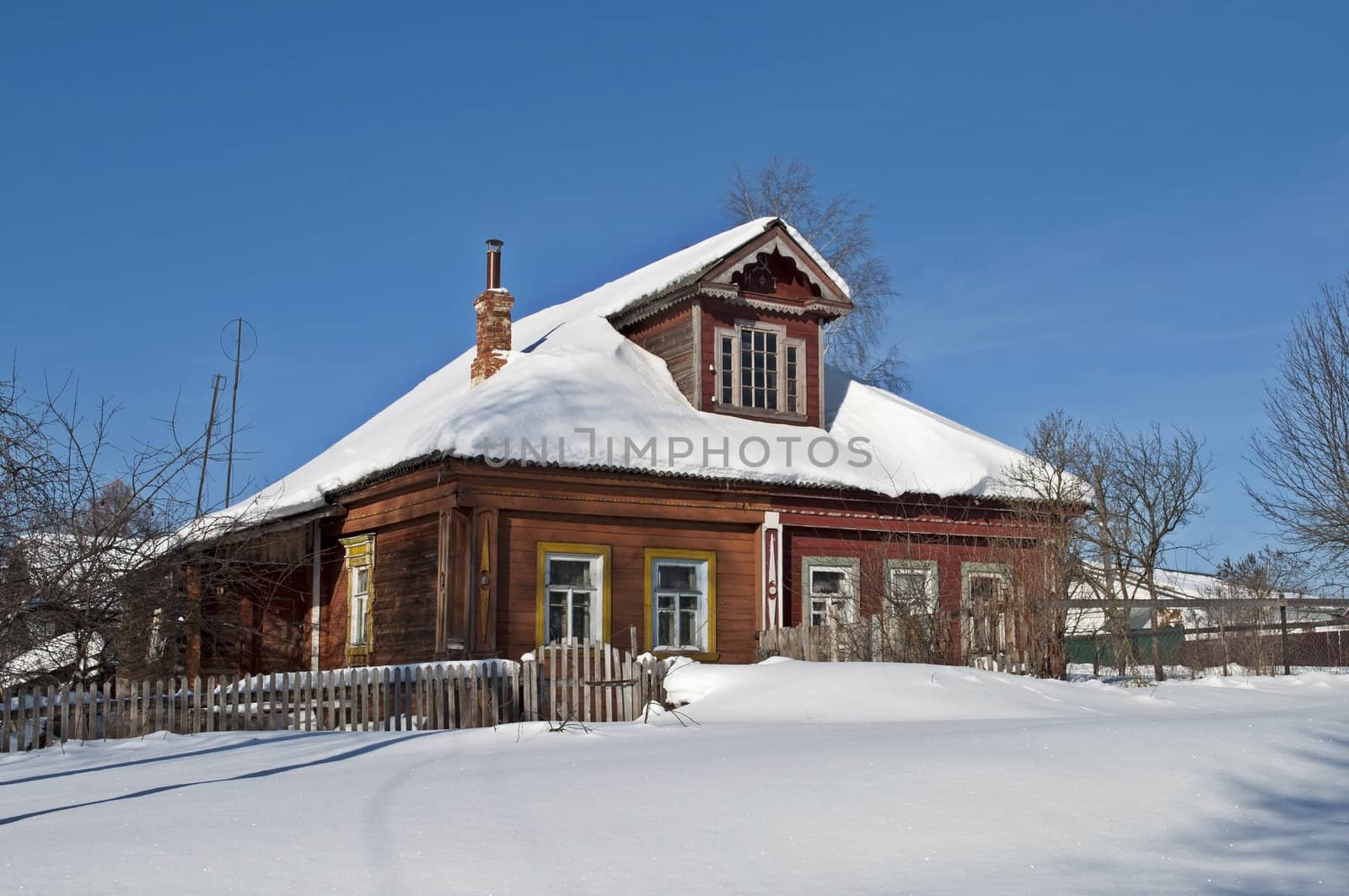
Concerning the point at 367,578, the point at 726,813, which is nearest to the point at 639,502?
the point at 367,578

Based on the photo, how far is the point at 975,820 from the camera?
7.06 m

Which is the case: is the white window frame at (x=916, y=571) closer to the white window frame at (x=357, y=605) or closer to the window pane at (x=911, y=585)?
the window pane at (x=911, y=585)

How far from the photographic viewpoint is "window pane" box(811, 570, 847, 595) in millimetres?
20516

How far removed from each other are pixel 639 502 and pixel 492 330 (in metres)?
3.99

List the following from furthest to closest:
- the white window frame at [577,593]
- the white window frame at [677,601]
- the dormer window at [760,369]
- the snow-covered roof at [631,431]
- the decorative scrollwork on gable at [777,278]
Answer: the decorative scrollwork on gable at [777,278], the dormer window at [760,369], the white window frame at [677,601], the white window frame at [577,593], the snow-covered roof at [631,431]

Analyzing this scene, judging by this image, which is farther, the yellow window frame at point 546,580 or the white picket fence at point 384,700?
the yellow window frame at point 546,580

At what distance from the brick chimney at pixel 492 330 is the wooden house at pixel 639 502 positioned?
3cm

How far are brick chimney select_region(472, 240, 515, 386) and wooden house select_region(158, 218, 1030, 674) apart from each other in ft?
0.11

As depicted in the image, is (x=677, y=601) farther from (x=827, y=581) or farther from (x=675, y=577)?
(x=827, y=581)

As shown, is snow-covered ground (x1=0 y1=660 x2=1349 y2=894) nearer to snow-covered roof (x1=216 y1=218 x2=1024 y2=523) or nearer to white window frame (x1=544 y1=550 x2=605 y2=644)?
white window frame (x1=544 y1=550 x2=605 y2=644)

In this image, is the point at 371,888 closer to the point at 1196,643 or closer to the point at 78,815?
Answer: the point at 78,815

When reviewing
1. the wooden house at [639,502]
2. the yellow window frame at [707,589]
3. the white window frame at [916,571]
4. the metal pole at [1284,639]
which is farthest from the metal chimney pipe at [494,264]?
the metal pole at [1284,639]

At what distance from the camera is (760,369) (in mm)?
21766

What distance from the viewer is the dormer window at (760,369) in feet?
70.0
